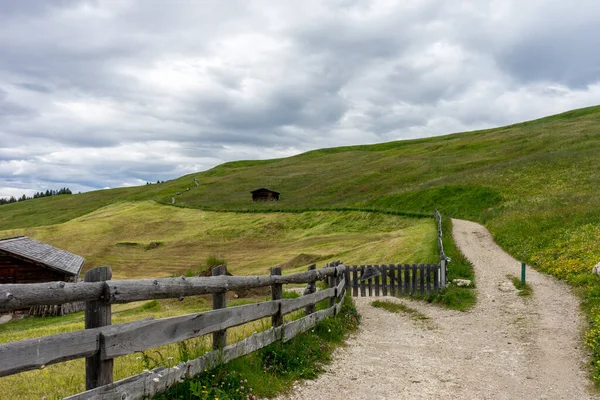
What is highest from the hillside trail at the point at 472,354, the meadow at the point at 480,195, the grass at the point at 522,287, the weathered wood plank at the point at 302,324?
the meadow at the point at 480,195

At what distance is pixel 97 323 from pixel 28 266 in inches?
1444

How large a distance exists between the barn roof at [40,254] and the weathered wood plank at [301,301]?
30.4 meters

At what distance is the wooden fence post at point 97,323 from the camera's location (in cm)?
494

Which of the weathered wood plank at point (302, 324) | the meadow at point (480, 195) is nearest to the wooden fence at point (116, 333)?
the weathered wood plank at point (302, 324)

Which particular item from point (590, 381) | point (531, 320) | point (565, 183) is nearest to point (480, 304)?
point (531, 320)

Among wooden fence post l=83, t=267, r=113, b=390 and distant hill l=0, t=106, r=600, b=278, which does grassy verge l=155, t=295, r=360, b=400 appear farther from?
distant hill l=0, t=106, r=600, b=278

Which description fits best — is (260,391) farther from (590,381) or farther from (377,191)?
(377,191)

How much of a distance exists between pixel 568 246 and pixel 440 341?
14609mm

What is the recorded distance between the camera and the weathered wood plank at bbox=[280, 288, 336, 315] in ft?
31.3

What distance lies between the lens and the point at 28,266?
36312mm

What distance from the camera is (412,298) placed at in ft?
68.0

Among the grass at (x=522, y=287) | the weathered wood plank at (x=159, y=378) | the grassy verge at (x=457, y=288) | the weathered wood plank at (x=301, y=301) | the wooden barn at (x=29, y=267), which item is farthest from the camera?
the wooden barn at (x=29, y=267)

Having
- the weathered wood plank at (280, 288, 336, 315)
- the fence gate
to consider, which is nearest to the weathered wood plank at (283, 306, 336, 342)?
the weathered wood plank at (280, 288, 336, 315)

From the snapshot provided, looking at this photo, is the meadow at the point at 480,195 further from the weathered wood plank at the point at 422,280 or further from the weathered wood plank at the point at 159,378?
the weathered wood plank at the point at 159,378
